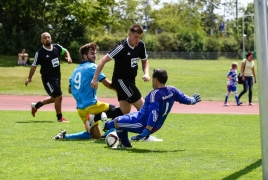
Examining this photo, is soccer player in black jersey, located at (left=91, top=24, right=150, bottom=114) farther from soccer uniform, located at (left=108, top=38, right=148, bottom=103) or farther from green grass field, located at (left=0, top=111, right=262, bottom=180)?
green grass field, located at (left=0, top=111, right=262, bottom=180)

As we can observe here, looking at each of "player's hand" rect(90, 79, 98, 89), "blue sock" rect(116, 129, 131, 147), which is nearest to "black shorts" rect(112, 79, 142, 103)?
"player's hand" rect(90, 79, 98, 89)

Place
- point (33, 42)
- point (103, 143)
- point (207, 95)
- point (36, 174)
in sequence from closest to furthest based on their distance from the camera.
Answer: point (36, 174) → point (103, 143) → point (207, 95) → point (33, 42)

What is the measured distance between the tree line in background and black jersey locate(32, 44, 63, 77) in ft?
112

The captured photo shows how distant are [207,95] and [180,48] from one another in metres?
67.4

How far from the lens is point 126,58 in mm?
10398

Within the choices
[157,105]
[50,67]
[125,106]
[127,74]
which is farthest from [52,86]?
[157,105]

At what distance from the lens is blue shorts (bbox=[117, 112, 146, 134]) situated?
8.91 meters

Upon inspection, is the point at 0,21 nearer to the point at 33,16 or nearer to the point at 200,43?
the point at 33,16

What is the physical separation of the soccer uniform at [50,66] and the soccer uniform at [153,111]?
5764mm

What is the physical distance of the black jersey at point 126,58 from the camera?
33.7 ft

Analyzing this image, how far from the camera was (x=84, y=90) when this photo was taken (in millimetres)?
10500

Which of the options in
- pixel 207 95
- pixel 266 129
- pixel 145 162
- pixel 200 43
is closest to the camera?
pixel 266 129

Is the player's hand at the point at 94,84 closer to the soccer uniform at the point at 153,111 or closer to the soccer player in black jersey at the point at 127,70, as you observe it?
the soccer player in black jersey at the point at 127,70

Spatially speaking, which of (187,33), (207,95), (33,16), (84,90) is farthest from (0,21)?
(187,33)
